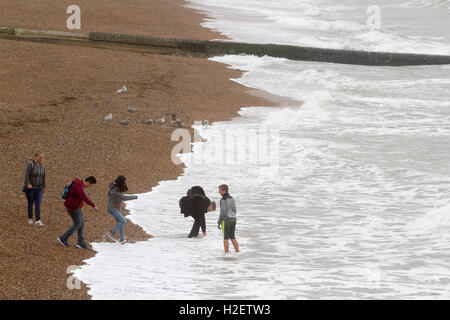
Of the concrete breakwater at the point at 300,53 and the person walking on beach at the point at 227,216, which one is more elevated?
the concrete breakwater at the point at 300,53

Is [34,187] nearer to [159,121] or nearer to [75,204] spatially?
[75,204]

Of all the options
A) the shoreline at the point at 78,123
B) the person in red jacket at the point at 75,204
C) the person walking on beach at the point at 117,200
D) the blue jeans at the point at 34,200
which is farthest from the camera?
the blue jeans at the point at 34,200

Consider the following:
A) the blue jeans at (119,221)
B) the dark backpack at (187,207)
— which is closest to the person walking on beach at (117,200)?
the blue jeans at (119,221)

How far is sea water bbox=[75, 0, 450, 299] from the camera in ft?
43.0

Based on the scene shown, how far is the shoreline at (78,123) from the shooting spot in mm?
13431

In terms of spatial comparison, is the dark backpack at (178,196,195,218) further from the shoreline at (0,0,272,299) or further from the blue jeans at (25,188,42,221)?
the blue jeans at (25,188,42,221)

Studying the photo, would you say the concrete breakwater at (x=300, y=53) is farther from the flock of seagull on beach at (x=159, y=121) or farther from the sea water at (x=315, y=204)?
the flock of seagull on beach at (x=159, y=121)

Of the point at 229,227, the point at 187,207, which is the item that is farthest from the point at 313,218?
the point at 229,227

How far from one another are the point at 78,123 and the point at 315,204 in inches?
320

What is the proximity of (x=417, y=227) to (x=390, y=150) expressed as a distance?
669 cm

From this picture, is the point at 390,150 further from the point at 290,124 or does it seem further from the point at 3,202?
the point at 3,202

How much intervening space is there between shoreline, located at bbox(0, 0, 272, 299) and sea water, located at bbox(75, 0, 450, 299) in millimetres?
689

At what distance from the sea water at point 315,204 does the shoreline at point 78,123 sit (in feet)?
2.26

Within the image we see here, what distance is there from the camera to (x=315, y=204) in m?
18.0
